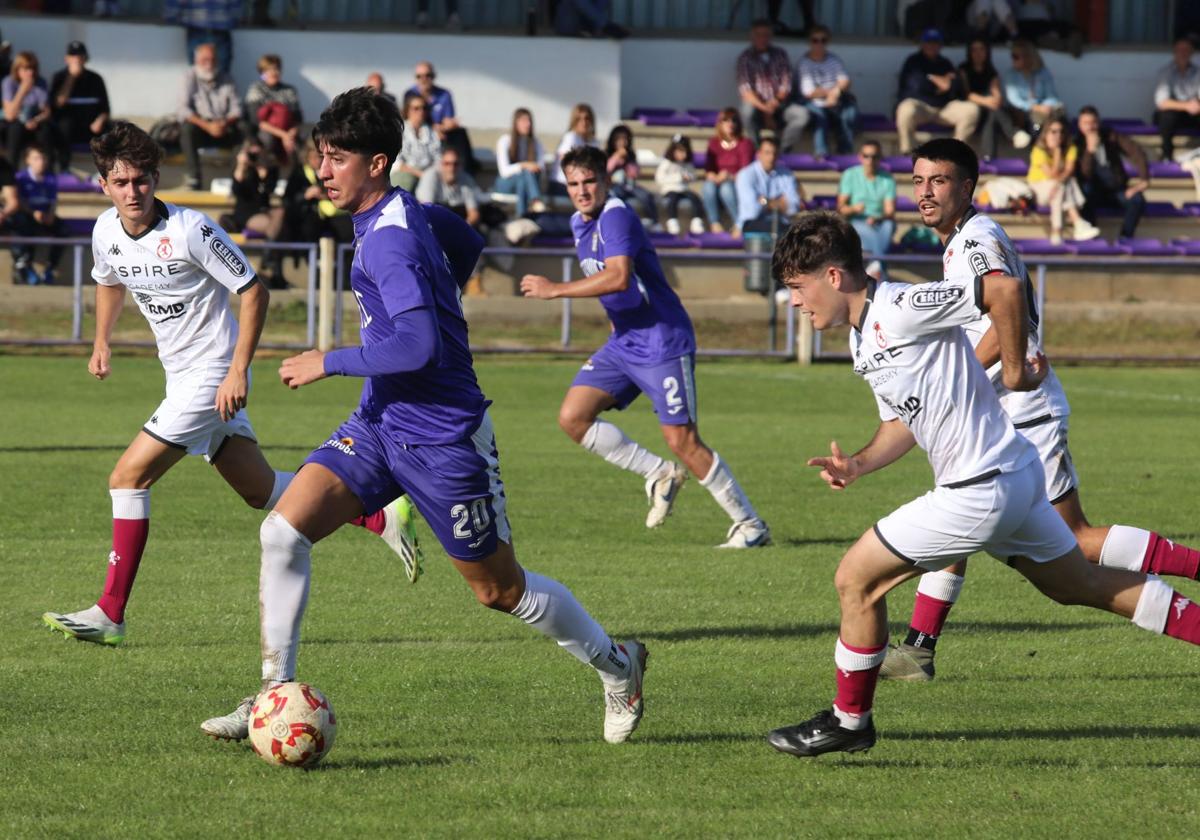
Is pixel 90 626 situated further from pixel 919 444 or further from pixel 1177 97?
pixel 1177 97

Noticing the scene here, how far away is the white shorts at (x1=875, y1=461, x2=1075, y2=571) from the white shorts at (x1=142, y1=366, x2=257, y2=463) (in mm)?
3143

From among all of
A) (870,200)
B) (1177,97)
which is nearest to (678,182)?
(870,200)

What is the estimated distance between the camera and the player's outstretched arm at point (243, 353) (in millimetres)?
6652

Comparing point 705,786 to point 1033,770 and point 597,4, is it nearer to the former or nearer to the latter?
point 1033,770

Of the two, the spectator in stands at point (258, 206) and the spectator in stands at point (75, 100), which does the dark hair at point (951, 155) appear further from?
the spectator in stands at point (75, 100)

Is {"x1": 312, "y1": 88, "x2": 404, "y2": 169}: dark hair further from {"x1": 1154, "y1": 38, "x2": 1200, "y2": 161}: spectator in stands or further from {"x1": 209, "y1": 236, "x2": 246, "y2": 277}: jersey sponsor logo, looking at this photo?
{"x1": 1154, "y1": 38, "x2": 1200, "y2": 161}: spectator in stands

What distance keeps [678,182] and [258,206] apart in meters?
5.86

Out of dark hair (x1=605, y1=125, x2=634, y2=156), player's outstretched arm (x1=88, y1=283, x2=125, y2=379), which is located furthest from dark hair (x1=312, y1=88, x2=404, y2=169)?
dark hair (x1=605, y1=125, x2=634, y2=156)

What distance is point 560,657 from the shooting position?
7164mm

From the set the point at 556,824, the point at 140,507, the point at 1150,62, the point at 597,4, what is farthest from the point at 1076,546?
the point at 1150,62

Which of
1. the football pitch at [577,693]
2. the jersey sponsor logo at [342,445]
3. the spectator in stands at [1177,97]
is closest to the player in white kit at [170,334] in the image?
the football pitch at [577,693]

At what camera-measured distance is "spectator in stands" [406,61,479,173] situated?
23.5 m

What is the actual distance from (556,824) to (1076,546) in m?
2.01

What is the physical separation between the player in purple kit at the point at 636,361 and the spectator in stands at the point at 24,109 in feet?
48.1
